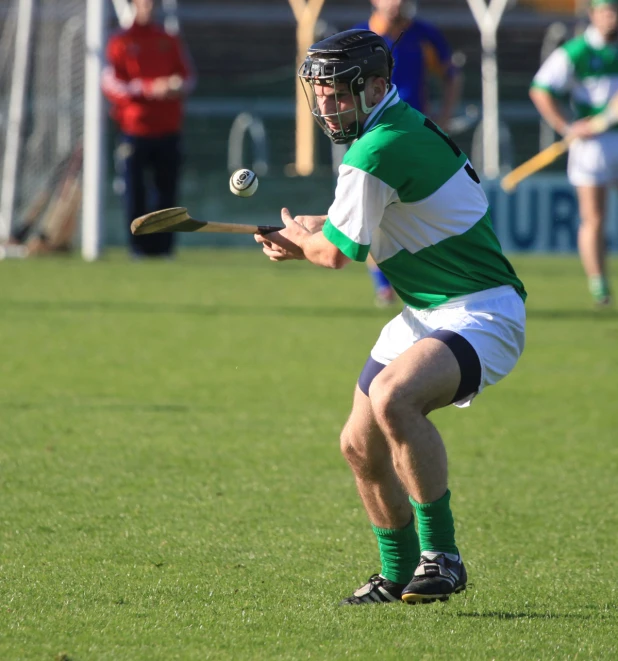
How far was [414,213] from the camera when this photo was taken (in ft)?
11.8

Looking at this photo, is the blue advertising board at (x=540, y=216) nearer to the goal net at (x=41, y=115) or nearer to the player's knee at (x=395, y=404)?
the goal net at (x=41, y=115)

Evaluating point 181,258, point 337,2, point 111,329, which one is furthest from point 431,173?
point 337,2

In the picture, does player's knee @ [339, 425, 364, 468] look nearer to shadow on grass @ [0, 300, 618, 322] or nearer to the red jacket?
shadow on grass @ [0, 300, 618, 322]

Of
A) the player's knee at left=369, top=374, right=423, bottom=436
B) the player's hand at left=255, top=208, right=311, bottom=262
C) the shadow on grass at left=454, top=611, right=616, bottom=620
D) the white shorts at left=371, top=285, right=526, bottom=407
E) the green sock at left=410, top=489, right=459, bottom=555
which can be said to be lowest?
the shadow on grass at left=454, top=611, right=616, bottom=620

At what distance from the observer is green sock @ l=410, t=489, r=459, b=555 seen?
3566 millimetres

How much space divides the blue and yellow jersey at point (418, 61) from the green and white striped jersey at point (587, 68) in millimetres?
848

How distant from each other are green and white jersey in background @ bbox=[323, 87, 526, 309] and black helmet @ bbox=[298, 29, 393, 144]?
76 mm

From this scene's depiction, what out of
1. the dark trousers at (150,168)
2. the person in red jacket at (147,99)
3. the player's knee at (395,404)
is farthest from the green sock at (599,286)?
the player's knee at (395,404)

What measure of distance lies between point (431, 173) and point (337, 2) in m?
21.6

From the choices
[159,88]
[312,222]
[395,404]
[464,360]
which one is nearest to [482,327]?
[464,360]

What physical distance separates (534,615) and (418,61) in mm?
6747

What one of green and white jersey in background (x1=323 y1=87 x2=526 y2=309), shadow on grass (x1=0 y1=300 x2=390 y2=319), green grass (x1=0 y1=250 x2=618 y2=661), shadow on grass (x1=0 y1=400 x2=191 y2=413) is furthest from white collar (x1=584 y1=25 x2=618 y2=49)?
green and white jersey in background (x1=323 y1=87 x2=526 y2=309)

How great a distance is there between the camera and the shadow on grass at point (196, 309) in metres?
9.89

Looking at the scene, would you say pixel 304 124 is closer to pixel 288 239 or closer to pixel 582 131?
pixel 582 131
